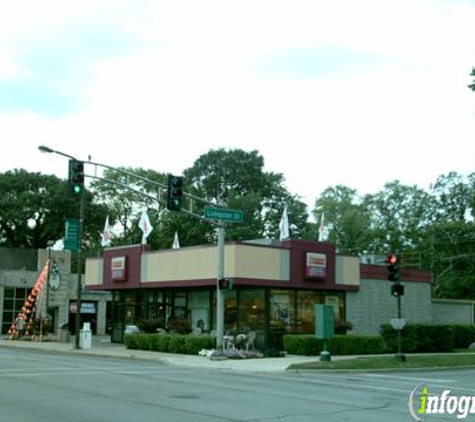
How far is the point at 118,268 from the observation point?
41.3 m

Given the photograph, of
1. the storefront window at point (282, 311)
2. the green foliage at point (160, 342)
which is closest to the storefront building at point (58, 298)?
the green foliage at point (160, 342)

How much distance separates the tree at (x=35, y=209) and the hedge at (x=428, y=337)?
5411 centimetres

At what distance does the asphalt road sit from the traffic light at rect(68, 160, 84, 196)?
583 centimetres

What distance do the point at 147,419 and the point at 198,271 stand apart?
77.8ft

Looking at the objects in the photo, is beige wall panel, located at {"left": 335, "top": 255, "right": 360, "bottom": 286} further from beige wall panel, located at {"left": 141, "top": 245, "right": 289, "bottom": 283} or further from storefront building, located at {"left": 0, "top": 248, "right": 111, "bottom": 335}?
storefront building, located at {"left": 0, "top": 248, "right": 111, "bottom": 335}

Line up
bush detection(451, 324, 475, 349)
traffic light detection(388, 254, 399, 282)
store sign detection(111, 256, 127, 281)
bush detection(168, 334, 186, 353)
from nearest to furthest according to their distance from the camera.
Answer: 1. traffic light detection(388, 254, 399, 282)
2. bush detection(168, 334, 186, 353)
3. bush detection(451, 324, 475, 349)
4. store sign detection(111, 256, 127, 281)

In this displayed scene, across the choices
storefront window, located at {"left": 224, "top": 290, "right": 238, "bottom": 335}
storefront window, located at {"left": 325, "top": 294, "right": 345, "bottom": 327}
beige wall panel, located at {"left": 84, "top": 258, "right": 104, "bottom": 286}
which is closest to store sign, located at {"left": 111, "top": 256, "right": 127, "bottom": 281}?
beige wall panel, located at {"left": 84, "top": 258, "right": 104, "bottom": 286}

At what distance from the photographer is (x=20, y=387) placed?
16.3 m

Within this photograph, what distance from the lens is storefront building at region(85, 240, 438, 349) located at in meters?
33.8

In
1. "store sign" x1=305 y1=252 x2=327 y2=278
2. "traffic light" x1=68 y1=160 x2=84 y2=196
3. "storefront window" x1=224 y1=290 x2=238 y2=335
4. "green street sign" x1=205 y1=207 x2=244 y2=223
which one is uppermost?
"traffic light" x1=68 y1=160 x2=84 y2=196

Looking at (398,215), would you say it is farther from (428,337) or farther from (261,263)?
(261,263)

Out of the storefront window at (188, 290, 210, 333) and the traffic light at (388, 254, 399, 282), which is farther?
the storefront window at (188, 290, 210, 333)

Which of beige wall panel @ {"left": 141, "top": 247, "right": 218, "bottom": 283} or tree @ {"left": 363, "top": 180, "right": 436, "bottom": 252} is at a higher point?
tree @ {"left": 363, "top": 180, "right": 436, "bottom": 252}

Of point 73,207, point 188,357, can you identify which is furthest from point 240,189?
point 188,357
